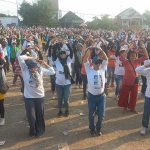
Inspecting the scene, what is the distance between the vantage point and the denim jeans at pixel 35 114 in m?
4.49

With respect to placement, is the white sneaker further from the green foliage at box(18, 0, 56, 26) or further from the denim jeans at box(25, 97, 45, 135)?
the green foliage at box(18, 0, 56, 26)

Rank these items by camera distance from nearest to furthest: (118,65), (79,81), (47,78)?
(118,65)
(79,81)
(47,78)

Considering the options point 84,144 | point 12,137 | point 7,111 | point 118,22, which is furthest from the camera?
point 118,22

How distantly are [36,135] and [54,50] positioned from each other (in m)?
2.18

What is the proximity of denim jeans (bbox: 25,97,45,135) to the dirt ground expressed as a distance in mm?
189

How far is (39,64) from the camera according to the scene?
4.62m

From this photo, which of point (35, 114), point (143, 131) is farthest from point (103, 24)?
point (35, 114)

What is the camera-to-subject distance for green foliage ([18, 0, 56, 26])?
48.8 metres

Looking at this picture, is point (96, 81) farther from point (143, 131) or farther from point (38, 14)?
point (38, 14)

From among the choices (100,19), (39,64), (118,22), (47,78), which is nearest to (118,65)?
(39,64)

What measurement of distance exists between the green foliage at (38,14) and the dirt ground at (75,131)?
44.6m

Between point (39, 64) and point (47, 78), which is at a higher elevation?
point (39, 64)

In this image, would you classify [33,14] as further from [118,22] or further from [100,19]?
[118,22]

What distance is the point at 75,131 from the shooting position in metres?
5.04
